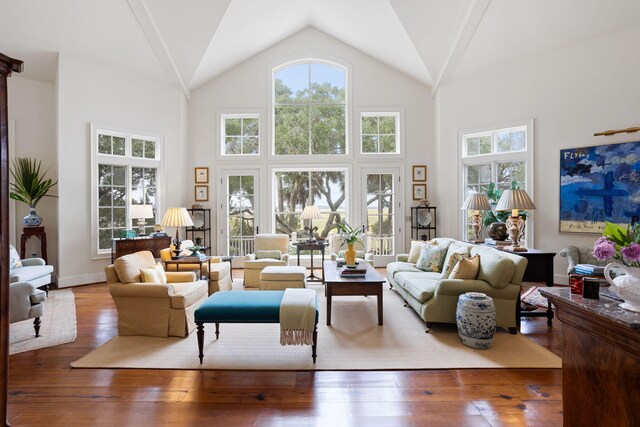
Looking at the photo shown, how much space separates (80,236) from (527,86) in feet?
26.7

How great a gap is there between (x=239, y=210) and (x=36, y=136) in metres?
3.79

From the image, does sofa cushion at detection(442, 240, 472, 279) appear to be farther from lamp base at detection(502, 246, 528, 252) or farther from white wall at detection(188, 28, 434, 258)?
white wall at detection(188, 28, 434, 258)

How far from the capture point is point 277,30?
680 cm

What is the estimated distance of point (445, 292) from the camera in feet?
11.4

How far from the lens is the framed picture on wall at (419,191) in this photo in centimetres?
718

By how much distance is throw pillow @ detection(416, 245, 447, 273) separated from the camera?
4578 mm

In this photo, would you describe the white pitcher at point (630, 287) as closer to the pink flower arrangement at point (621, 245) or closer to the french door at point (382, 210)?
the pink flower arrangement at point (621, 245)

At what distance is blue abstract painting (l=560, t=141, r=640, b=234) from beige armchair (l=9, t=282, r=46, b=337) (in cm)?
714

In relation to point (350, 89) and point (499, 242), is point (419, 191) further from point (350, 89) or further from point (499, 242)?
point (350, 89)

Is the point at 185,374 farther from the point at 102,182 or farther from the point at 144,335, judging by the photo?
the point at 102,182

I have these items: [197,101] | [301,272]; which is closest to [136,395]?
[301,272]

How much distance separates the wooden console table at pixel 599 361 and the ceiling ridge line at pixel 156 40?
6.43 meters

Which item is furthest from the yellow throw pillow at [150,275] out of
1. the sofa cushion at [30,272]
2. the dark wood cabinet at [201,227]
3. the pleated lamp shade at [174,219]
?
the dark wood cabinet at [201,227]

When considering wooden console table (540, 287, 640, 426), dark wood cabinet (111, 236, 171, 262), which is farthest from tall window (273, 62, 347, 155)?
wooden console table (540, 287, 640, 426)
